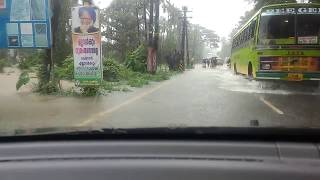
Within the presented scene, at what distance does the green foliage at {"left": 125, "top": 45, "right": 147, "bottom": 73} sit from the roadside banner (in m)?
14.7

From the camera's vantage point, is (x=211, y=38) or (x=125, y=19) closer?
(x=125, y=19)

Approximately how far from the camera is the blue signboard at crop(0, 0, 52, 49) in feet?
52.0

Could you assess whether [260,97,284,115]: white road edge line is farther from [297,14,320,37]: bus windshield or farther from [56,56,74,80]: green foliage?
[56,56,74,80]: green foliage

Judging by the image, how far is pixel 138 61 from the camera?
3200 centimetres

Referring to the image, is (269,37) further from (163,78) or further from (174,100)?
(163,78)

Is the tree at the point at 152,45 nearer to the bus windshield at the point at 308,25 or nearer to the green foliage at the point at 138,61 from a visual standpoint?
the green foliage at the point at 138,61

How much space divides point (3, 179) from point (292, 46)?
17.1 metres

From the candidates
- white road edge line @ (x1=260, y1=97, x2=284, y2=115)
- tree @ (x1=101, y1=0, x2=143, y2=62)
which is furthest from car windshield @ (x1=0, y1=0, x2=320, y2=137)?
tree @ (x1=101, y1=0, x2=143, y2=62)

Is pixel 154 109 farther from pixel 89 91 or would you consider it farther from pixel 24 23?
pixel 24 23

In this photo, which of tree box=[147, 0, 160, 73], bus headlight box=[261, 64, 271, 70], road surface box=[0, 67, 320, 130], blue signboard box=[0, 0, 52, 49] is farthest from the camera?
tree box=[147, 0, 160, 73]

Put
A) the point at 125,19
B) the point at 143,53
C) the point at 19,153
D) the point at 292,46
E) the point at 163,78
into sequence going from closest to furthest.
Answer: the point at 19,153 → the point at 292,46 → the point at 163,78 → the point at 143,53 → the point at 125,19

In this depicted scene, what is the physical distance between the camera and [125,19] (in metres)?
54.8

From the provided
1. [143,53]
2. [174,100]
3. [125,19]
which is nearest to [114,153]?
[174,100]

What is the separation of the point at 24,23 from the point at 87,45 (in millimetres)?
1637
